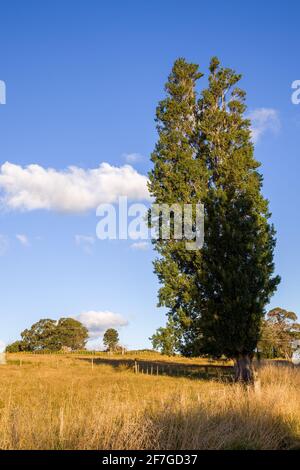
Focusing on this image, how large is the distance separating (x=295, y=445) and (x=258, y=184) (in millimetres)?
19120

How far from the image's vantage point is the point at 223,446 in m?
8.02

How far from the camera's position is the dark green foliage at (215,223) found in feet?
76.8

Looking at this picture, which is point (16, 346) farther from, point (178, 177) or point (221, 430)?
point (221, 430)

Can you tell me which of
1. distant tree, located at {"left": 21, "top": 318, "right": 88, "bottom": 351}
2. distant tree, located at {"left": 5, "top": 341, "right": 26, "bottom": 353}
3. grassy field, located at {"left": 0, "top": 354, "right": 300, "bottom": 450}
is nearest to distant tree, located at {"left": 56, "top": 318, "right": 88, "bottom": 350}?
distant tree, located at {"left": 21, "top": 318, "right": 88, "bottom": 351}

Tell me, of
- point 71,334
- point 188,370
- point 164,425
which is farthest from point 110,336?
point 164,425

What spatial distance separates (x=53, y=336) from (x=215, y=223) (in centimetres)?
7434

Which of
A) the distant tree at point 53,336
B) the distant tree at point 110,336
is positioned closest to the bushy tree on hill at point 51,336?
the distant tree at point 53,336

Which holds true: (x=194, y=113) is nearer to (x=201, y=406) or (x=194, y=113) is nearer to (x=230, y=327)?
(x=230, y=327)

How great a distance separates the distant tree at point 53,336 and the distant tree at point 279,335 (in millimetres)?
43914

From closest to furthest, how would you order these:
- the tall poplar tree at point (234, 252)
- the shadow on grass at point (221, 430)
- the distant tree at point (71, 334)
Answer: the shadow on grass at point (221, 430) → the tall poplar tree at point (234, 252) → the distant tree at point (71, 334)

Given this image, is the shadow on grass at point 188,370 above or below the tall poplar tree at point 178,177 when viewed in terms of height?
below

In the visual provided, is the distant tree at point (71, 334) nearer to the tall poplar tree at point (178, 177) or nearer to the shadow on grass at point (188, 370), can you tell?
the shadow on grass at point (188, 370)

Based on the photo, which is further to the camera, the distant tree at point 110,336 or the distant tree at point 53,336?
the distant tree at point 110,336
